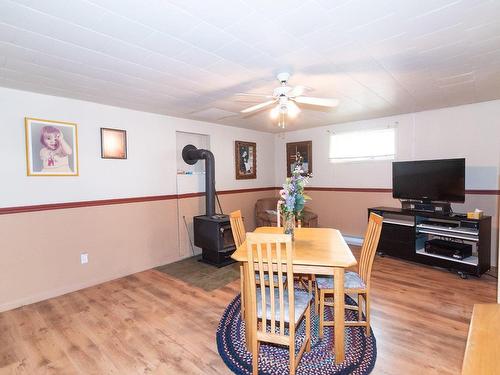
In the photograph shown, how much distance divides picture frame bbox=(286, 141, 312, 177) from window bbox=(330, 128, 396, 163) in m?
0.47

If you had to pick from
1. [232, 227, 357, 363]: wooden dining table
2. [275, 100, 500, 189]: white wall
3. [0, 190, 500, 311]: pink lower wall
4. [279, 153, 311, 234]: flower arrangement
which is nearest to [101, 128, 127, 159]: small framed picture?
[0, 190, 500, 311]: pink lower wall

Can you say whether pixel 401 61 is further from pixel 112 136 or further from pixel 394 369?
pixel 112 136

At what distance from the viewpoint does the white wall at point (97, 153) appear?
293cm

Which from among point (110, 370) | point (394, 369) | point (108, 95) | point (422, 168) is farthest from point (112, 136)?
point (422, 168)

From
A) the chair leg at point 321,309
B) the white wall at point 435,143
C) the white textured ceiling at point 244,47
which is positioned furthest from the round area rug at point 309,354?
the white wall at point 435,143

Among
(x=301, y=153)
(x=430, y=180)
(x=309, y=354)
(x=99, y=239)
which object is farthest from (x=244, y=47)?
(x=301, y=153)

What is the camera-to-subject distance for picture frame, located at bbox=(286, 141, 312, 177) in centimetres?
564

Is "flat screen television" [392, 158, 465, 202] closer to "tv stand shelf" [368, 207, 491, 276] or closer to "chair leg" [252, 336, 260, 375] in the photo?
"tv stand shelf" [368, 207, 491, 276]

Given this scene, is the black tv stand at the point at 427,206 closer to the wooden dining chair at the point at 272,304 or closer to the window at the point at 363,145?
the window at the point at 363,145

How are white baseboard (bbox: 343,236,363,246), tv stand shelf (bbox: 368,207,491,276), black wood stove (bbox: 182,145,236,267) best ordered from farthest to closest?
1. white baseboard (bbox: 343,236,363,246)
2. black wood stove (bbox: 182,145,236,267)
3. tv stand shelf (bbox: 368,207,491,276)

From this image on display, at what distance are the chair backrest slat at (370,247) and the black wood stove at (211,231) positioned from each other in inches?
82.8

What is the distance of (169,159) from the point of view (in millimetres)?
4332

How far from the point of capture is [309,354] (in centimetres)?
212

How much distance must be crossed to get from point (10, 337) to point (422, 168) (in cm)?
506
